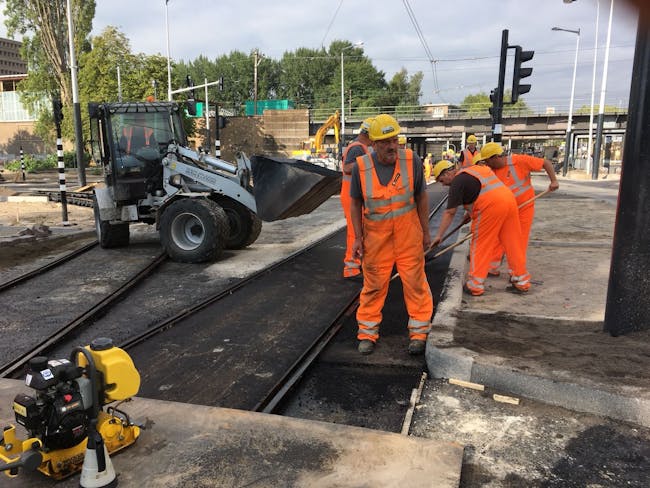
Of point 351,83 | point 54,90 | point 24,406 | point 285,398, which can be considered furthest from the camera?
point 351,83

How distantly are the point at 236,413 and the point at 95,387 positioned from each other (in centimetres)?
86

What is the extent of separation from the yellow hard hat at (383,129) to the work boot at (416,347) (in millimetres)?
1693

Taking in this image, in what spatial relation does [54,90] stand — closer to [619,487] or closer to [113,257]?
[113,257]

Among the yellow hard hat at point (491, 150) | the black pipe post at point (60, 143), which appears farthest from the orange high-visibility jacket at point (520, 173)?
the black pipe post at point (60, 143)

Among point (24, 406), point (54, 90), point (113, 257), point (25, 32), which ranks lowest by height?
point (113, 257)

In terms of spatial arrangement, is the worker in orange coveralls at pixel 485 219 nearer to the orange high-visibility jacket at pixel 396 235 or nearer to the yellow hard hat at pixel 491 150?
the yellow hard hat at pixel 491 150

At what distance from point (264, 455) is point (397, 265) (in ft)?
6.98

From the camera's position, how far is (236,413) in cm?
295

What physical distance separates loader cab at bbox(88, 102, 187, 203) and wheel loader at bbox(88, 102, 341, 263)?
2 centimetres

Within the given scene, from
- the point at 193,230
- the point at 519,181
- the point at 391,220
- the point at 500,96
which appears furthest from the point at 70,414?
the point at 500,96

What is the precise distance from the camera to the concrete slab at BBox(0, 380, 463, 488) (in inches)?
93.7

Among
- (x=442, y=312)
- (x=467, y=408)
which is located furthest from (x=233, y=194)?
(x=467, y=408)

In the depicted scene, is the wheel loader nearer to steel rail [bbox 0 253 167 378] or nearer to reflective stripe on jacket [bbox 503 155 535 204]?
steel rail [bbox 0 253 167 378]

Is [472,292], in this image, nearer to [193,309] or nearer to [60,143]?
[193,309]
